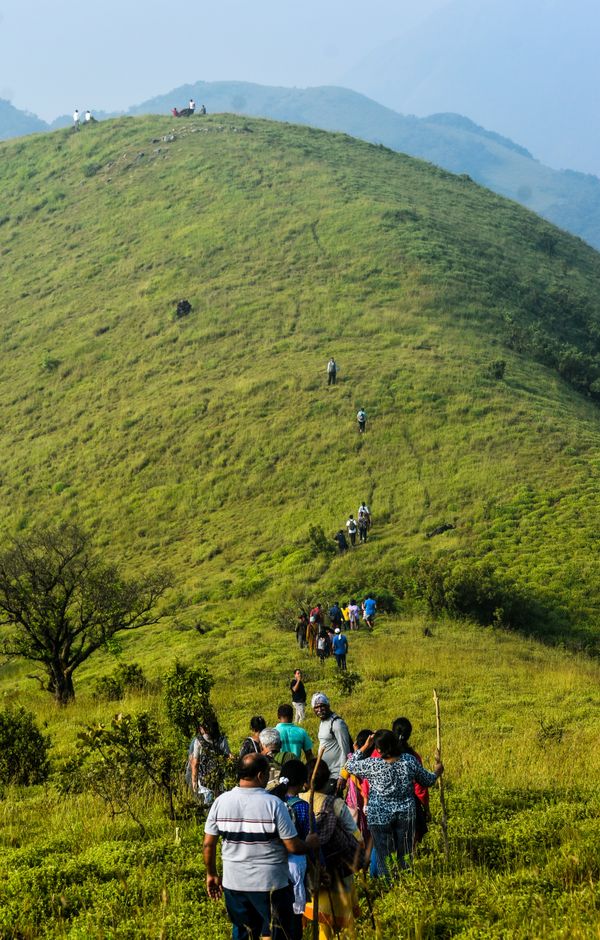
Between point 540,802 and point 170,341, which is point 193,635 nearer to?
point 540,802

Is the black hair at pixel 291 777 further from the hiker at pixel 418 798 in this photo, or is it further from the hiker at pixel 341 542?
the hiker at pixel 341 542

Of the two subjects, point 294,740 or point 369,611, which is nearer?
point 294,740

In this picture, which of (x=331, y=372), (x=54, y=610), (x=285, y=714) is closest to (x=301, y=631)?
(x=54, y=610)

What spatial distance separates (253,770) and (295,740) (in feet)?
12.5

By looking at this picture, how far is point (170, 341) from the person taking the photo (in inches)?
2248

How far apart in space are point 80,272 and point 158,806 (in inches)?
2658

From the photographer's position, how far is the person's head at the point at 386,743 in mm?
7254

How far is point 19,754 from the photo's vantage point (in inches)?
508

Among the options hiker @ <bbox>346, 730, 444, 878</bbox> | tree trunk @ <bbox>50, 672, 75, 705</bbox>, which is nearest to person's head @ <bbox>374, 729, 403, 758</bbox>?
hiker @ <bbox>346, 730, 444, 878</bbox>

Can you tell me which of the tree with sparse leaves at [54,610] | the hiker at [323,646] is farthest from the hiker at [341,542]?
the tree with sparse leaves at [54,610]

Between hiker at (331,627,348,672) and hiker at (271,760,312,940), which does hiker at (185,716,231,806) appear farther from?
hiker at (331,627,348,672)

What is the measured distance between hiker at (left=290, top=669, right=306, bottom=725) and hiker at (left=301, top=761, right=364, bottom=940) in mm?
8583

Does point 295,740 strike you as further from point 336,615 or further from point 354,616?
point 354,616

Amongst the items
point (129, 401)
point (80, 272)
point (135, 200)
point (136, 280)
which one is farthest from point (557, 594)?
point (135, 200)
